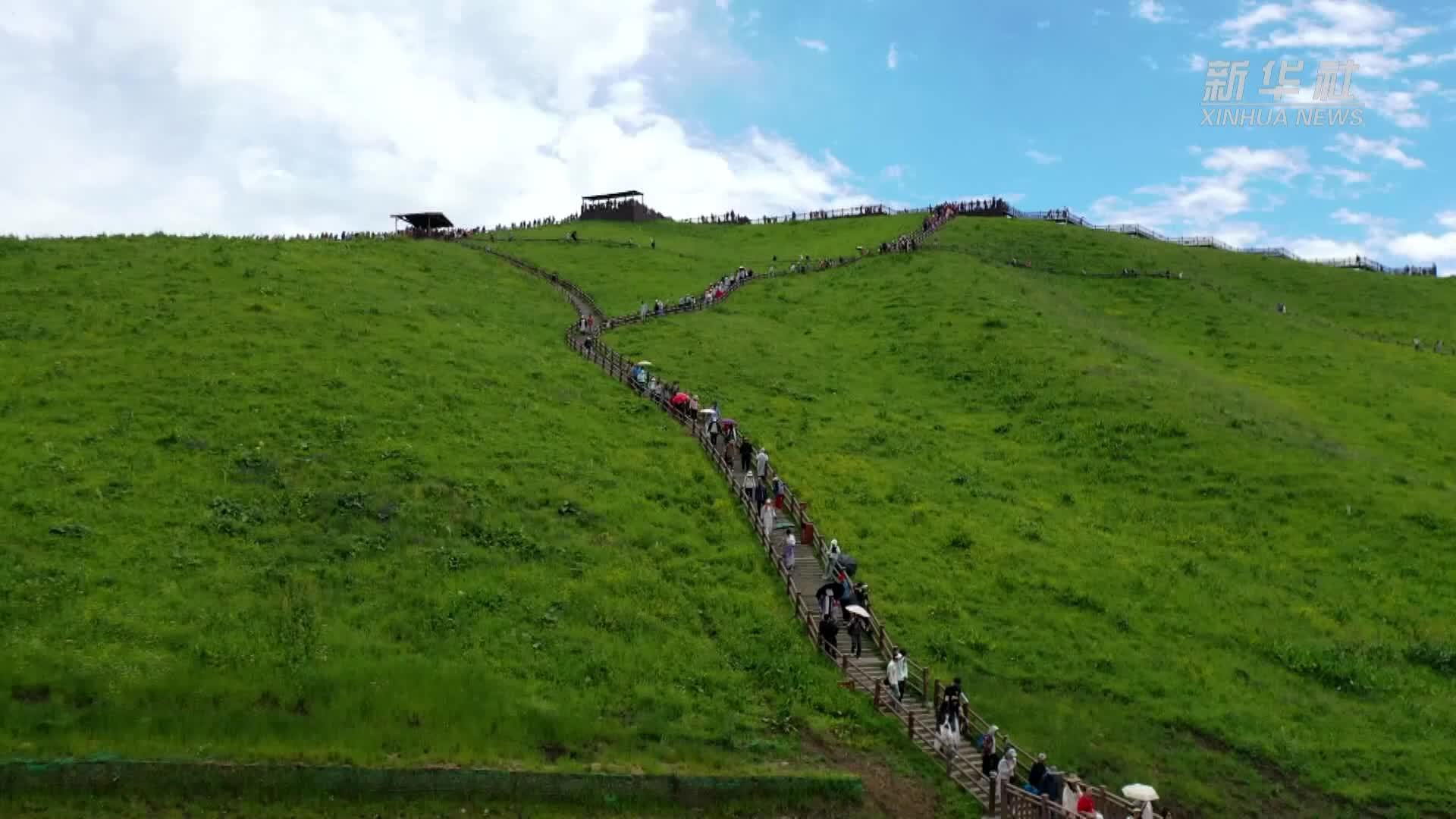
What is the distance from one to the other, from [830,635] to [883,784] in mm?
5598

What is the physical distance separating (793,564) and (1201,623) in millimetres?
11490

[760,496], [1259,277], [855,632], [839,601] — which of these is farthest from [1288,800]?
[1259,277]

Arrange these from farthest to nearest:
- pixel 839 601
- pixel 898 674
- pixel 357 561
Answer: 1. pixel 839 601
2. pixel 357 561
3. pixel 898 674

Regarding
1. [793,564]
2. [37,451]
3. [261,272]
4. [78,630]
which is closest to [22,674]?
[78,630]

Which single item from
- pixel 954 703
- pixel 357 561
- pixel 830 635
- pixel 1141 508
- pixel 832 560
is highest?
pixel 1141 508

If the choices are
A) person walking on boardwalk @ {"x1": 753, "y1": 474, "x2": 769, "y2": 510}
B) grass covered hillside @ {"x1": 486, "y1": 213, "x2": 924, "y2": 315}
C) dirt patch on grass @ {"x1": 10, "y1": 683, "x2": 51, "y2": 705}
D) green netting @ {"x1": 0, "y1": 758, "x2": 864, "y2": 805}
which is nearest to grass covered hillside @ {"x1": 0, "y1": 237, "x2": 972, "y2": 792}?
dirt patch on grass @ {"x1": 10, "y1": 683, "x2": 51, "y2": 705}

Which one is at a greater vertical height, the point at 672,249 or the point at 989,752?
the point at 672,249

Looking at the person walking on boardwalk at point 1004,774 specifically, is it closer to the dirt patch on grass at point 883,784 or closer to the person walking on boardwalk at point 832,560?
the dirt patch on grass at point 883,784

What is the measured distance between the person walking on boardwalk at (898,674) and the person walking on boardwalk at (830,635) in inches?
66.8

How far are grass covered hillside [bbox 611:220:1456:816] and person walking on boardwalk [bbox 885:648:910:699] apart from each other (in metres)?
2.33

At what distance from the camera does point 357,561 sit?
28.5m

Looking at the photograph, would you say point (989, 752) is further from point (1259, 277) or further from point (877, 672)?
point (1259, 277)

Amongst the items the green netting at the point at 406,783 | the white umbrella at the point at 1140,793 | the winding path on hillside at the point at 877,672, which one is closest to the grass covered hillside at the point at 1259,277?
the winding path on hillside at the point at 877,672

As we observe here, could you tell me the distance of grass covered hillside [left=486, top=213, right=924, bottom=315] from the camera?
72.6 metres
